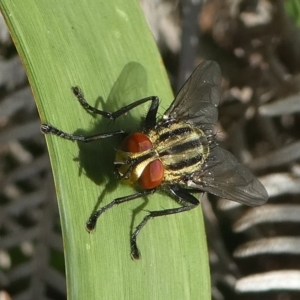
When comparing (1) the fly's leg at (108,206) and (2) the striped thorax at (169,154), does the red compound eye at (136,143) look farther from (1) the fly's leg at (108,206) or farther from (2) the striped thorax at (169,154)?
(1) the fly's leg at (108,206)

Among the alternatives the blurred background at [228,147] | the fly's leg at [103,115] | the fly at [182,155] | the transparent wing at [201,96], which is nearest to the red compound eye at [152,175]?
the fly at [182,155]


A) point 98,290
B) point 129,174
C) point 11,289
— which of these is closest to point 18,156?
point 11,289

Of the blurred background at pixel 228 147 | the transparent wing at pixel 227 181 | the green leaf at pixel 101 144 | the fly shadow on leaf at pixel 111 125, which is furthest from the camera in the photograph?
the blurred background at pixel 228 147

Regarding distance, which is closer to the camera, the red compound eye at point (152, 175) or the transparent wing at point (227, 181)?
the red compound eye at point (152, 175)

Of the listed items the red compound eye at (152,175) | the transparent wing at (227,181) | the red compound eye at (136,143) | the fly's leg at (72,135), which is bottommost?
the transparent wing at (227,181)

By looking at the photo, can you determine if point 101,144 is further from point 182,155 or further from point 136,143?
point 182,155

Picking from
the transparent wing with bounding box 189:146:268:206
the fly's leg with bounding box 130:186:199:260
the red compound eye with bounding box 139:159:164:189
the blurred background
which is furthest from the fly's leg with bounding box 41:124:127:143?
the blurred background

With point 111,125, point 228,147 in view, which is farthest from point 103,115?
point 228,147
